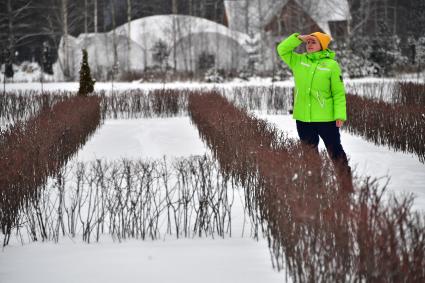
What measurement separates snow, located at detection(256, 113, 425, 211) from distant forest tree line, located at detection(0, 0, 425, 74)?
20692 millimetres

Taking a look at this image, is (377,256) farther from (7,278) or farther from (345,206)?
(7,278)

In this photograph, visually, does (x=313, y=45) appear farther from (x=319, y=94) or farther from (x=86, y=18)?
(x=86, y=18)

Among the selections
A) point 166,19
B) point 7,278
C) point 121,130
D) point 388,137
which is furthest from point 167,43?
point 7,278

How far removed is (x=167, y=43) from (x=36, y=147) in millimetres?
31068

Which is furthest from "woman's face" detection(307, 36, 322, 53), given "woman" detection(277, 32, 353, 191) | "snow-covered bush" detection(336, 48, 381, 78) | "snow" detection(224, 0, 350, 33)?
"snow" detection(224, 0, 350, 33)

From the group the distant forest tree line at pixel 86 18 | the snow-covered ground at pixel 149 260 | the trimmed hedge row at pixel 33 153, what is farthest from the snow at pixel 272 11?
the snow-covered ground at pixel 149 260

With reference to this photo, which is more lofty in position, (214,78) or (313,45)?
(313,45)

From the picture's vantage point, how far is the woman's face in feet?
19.1

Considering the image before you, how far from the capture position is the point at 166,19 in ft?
124

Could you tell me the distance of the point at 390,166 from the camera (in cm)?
807

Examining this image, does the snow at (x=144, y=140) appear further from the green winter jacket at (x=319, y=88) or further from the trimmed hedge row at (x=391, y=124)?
the trimmed hedge row at (x=391, y=124)

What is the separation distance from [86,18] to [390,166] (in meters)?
29.4

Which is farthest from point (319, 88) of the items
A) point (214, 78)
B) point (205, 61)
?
point (205, 61)

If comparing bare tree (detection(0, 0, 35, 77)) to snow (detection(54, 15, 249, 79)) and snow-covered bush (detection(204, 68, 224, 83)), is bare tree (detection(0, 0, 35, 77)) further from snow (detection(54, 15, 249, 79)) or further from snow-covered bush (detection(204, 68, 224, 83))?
snow-covered bush (detection(204, 68, 224, 83))
